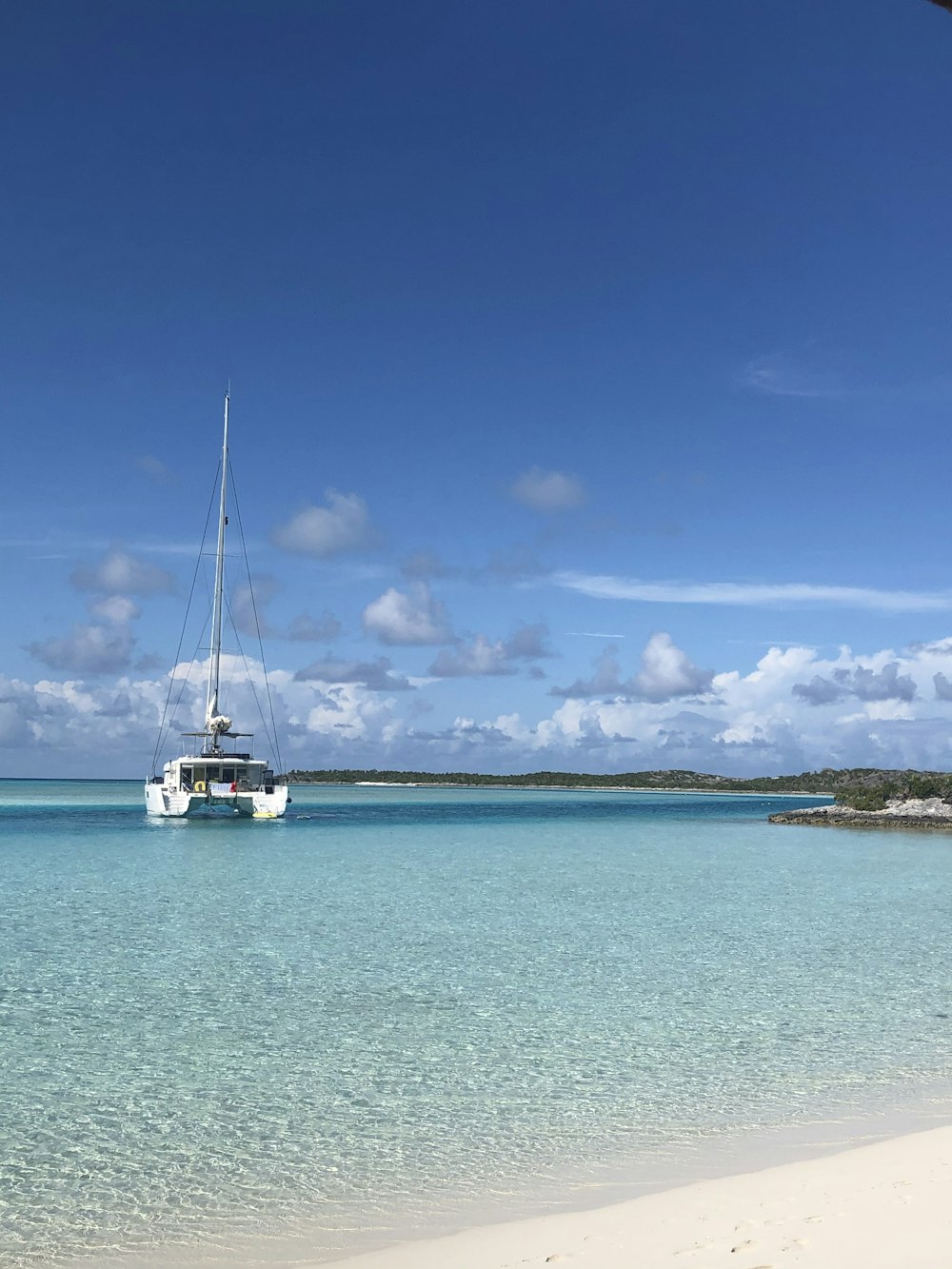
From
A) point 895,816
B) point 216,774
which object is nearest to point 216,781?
point 216,774

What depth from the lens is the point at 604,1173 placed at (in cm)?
730

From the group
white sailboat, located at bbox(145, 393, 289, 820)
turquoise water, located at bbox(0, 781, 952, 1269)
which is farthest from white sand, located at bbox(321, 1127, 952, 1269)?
white sailboat, located at bbox(145, 393, 289, 820)

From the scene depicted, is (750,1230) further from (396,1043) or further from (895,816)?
(895,816)

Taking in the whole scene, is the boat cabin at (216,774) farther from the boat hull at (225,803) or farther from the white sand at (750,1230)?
the white sand at (750,1230)

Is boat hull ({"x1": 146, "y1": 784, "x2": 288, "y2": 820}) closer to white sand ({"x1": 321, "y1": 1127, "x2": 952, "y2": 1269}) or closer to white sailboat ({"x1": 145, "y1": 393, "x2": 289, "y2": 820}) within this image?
white sailboat ({"x1": 145, "y1": 393, "x2": 289, "y2": 820})

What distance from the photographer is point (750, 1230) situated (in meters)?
5.65

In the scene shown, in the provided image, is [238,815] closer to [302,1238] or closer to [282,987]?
[282,987]

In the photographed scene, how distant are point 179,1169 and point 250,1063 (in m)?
2.72

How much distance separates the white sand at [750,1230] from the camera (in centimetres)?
522

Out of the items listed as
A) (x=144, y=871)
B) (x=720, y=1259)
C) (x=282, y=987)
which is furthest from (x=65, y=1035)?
(x=144, y=871)

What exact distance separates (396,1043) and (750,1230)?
19.4ft

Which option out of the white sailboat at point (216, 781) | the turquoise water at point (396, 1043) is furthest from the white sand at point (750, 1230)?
the white sailboat at point (216, 781)

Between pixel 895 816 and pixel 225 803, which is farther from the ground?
pixel 225 803

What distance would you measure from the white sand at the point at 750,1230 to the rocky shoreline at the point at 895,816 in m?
56.5
